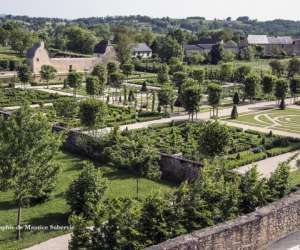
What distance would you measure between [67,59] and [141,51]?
2897 centimetres

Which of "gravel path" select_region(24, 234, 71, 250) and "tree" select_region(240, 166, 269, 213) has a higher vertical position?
"tree" select_region(240, 166, 269, 213)

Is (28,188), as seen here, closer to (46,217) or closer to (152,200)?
(46,217)

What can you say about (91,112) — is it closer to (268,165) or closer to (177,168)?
(177,168)

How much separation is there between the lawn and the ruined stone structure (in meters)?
38.1

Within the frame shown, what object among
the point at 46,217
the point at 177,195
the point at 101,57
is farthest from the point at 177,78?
the point at 177,195

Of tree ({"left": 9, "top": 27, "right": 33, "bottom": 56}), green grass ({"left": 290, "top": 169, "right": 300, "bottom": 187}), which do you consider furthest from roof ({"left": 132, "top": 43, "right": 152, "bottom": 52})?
green grass ({"left": 290, "top": 169, "right": 300, "bottom": 187})

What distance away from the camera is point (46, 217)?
70.9ft

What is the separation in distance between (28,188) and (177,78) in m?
40.5

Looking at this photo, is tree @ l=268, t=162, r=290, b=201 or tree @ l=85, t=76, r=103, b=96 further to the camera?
tree @ l=85, t=76, r=103, b=96

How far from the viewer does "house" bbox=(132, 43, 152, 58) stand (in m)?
102

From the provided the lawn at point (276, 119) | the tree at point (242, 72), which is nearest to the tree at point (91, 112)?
the lawn at point (276, 119)

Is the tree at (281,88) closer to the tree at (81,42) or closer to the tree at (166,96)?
the tree at (166,96)

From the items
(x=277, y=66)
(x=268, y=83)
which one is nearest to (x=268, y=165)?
(x=268, y=83)

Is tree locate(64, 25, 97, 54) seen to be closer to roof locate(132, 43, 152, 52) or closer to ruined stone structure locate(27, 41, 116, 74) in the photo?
roof locate(132, 43, 152, 52)
